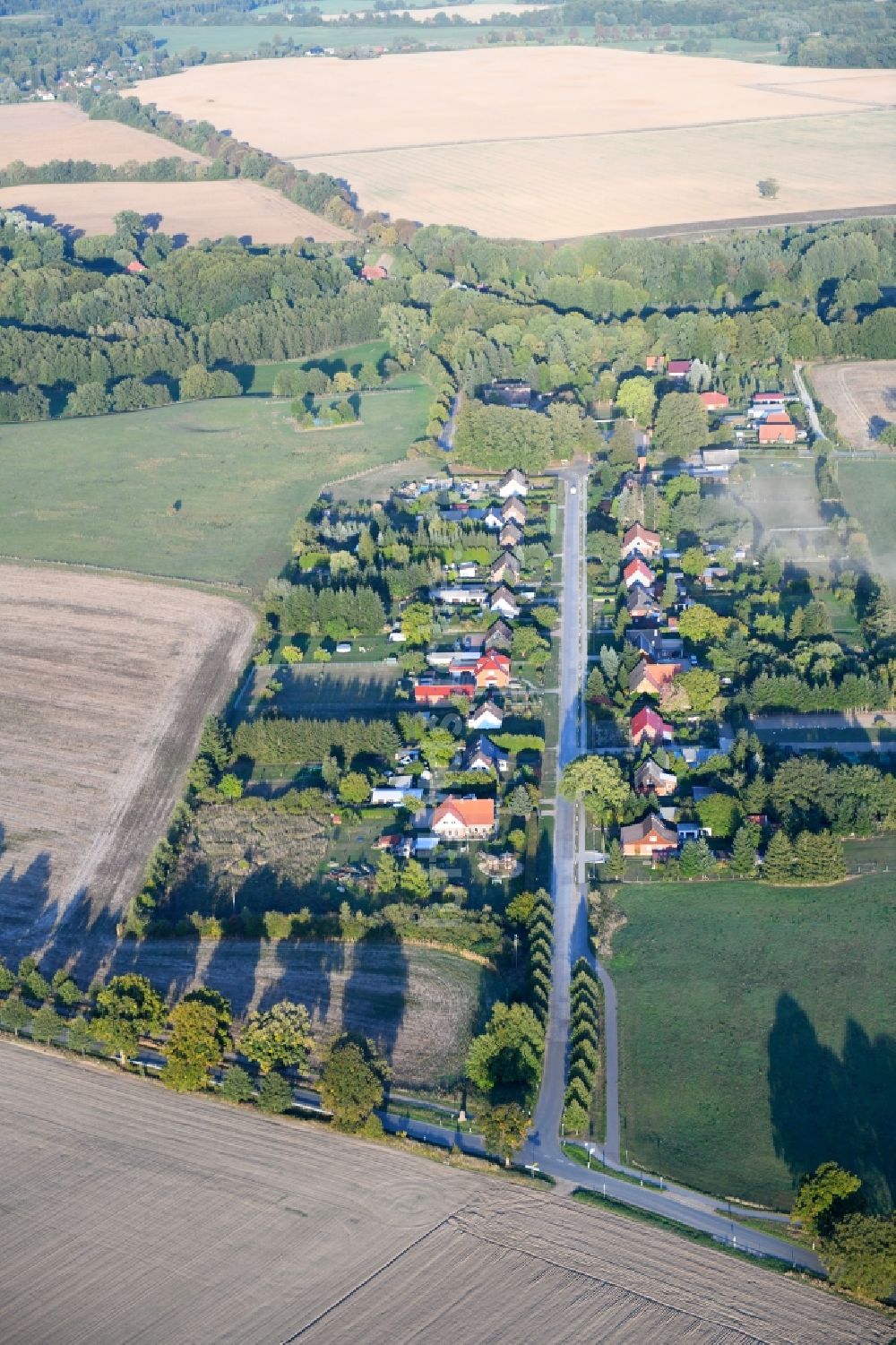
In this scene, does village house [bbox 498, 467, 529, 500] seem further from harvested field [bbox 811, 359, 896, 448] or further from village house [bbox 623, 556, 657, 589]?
harvested field [bbox 811, 359, 896, 448]

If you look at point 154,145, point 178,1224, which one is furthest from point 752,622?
point 154,145

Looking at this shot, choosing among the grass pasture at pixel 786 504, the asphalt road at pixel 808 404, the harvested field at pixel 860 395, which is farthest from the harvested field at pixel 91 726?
the harvested field at pixel 860 395

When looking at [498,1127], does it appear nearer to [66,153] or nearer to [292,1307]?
[292,1307]

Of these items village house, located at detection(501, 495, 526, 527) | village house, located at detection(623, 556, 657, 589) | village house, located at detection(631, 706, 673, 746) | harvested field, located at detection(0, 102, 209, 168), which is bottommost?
village house, located at detection(631, 706, 673, 746)

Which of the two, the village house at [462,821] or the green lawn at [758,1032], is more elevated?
the village house at [462,821]

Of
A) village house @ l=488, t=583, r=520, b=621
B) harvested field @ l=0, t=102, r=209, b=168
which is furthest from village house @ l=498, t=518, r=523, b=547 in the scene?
harvested field @ l=0, t=102, r=209, b=168

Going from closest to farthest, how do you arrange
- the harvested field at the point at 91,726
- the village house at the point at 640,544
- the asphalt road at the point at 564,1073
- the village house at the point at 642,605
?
the asphalt road at the point at 564,1073 → the harvested field at the point at 91,726 → the village house at the point at 642,605 → the village house at the point at 640,544

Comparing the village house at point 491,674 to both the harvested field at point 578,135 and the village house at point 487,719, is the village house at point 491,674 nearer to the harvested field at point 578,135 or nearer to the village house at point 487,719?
the village house at point 487,719
